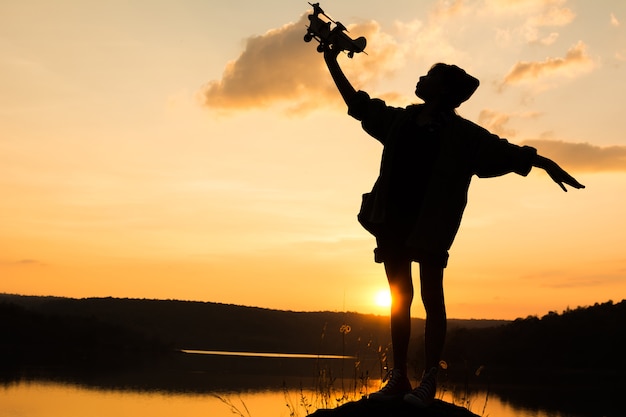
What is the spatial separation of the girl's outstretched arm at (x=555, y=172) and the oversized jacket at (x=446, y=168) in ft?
0.23

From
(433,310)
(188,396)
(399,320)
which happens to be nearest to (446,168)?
(433,310)

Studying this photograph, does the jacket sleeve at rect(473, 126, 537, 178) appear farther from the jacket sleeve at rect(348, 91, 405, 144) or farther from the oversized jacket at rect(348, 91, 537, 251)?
the jacket sleeve at rect(348, 91, 405, 144)

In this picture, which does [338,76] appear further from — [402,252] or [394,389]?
[394,389]

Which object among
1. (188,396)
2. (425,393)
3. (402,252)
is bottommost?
(188,396)

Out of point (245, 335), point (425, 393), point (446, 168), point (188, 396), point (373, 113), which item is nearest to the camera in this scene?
point (425, 393)

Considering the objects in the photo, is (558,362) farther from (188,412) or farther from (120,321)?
(120,321)

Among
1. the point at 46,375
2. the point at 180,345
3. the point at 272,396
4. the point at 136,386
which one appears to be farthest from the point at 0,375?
the point at 180,345

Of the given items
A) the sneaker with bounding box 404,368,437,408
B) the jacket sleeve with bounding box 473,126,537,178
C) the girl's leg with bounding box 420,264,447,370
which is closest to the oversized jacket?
the jacket sleeve with bounding box 473,126,537,178

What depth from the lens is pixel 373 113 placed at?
4.58 m

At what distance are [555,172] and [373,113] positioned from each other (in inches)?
44.8

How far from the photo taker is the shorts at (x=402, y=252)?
4.29 metres

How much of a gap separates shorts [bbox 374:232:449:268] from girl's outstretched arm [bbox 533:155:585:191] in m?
0.78

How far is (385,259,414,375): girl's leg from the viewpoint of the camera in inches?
173

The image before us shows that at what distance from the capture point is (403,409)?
428 centimetres
